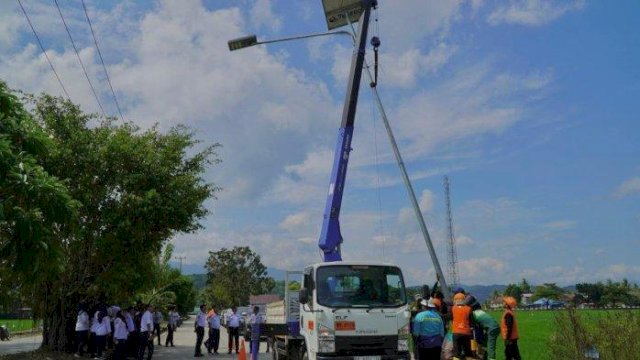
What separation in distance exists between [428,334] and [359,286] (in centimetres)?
152

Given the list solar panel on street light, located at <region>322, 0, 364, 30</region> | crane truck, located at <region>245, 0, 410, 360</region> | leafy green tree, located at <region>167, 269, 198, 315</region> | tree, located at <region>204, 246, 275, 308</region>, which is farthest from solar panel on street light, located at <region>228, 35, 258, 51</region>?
tree, located at <region>204, 246, 275, 308</region>

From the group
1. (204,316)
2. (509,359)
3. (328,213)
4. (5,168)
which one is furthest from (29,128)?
(204,316)

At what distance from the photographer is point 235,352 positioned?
22.2m

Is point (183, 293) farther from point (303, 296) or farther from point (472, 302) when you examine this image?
point (472, 302)

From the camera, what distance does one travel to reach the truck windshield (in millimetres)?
11320

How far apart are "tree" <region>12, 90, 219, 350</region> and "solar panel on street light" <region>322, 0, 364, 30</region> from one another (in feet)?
20.3

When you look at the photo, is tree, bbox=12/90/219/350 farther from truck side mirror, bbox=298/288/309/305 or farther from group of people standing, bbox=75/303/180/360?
truck side mirror, bbox=298/288/309/305

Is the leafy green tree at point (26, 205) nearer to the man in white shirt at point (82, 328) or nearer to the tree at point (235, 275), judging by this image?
the man in white shirt at point (82, 328)

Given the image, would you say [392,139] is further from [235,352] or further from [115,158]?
[235,352]

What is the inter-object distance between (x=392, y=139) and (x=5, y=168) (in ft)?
38.8

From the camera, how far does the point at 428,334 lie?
11039 mm

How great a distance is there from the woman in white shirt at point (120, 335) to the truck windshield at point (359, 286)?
23.5ft

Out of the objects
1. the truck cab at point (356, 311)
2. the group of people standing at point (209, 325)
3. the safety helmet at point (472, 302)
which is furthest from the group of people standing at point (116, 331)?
the safety helmet at point (472, 302)

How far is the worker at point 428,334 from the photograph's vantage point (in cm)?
1105
